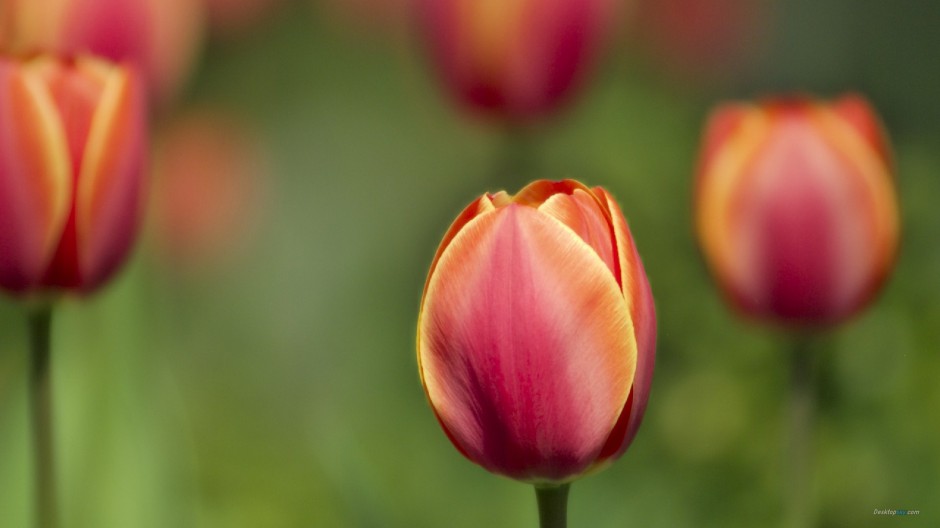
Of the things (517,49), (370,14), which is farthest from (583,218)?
(370,14)

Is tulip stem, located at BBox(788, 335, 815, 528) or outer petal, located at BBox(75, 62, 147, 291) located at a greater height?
outer petal, located at BBox(75, 62, 147, 291)

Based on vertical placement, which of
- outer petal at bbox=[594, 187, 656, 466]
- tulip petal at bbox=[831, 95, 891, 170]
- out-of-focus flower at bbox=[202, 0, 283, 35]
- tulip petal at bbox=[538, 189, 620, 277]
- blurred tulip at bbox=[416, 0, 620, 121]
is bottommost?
outer petal at bbox=[594, 187, 656, 466]

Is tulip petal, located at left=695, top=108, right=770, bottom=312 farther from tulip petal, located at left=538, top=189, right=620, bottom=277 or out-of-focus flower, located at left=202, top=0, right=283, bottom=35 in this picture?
out-of-focus flower, located at left=202, top=0, right=283, bottom=35

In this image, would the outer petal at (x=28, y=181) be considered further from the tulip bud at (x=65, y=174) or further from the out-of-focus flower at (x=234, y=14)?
the out-of-focus flower at (x=234, y=14)

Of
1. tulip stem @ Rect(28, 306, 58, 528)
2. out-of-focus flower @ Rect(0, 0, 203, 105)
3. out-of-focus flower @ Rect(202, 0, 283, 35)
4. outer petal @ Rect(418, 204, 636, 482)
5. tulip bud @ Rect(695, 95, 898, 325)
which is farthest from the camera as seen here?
out-of-focus flower @ Rect(202, 0, 283, 35)

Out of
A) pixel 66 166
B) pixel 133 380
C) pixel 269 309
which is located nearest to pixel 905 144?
pixel 269 309

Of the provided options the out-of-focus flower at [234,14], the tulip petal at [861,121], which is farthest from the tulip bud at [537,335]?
the out-of-focus flower at [234,14]

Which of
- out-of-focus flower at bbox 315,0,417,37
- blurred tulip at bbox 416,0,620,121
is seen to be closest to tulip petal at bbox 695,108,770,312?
blurred tulip at bbox 416,0,620,121
